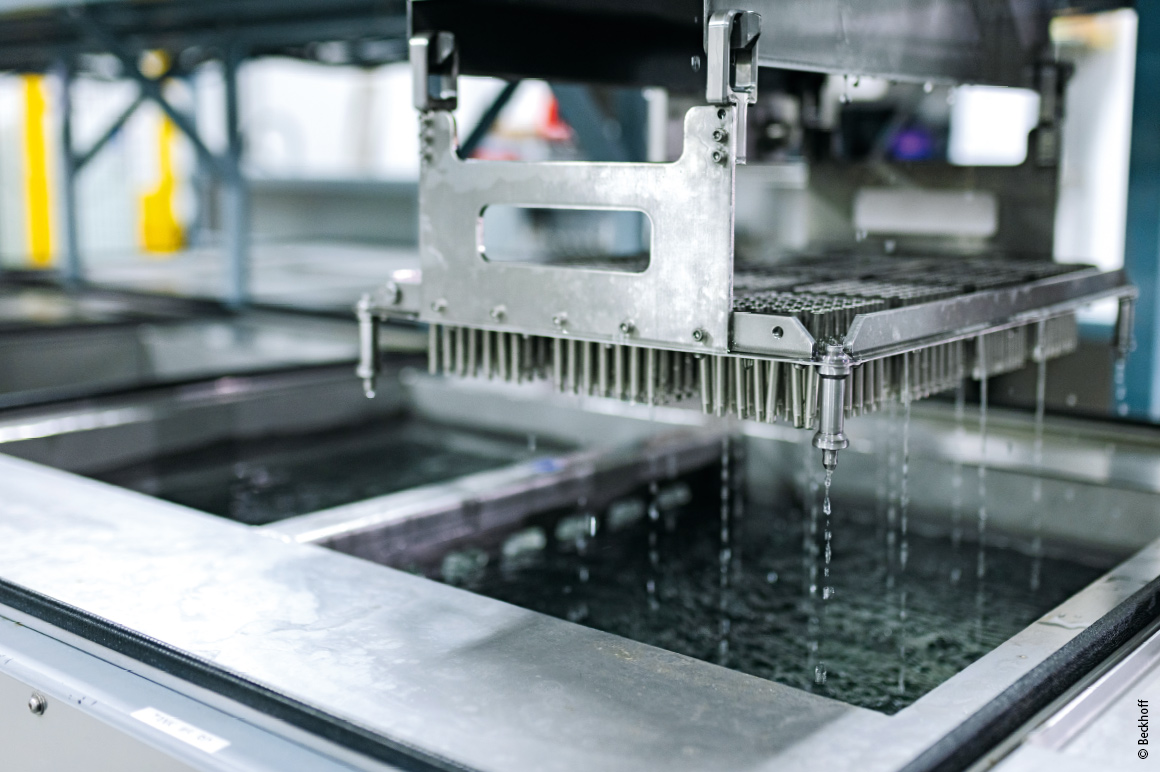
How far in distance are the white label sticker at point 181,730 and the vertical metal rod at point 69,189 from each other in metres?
Answer: 5.55

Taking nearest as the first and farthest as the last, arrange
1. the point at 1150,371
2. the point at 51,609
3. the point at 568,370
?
the point at 51,609 → the point at 568,370 → the point at 1150,371

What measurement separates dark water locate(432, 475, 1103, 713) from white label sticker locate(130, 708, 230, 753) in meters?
0.89

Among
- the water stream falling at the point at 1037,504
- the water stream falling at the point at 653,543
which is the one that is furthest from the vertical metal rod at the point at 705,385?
the water stream falling at the point at 1037,504

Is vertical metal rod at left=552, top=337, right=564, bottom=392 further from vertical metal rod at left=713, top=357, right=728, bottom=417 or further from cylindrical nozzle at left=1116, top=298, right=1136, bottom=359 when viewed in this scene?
cylindrical nozzle at left=1116, top=298, right=1136, bottom=359

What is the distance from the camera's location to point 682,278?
1.30 metres

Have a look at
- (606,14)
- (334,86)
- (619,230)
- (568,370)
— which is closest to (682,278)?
(568,370)

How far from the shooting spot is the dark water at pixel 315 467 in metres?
2.86

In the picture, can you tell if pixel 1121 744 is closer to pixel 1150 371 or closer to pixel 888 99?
pixel 1150 371

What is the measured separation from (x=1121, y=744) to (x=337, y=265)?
7446mm

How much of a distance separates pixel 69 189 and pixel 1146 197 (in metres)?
5.54

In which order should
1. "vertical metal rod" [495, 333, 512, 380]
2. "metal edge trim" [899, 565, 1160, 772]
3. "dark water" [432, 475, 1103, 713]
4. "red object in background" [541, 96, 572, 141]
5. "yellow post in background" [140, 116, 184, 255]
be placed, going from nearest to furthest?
"metal edge trim" [899, 565, 1160, 772], "vertical metal rod" [495, 333, 512, 380], "dark water" [432, 475, 1103, 713], "red object in background" [541, 96, 572, 141], "yellow post in background" [140, 116, 184, 255]

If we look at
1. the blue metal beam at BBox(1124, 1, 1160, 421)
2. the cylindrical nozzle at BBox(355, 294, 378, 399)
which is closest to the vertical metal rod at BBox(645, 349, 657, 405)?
the cylindrical nozzle at BBox(355, 294, 378, 399)

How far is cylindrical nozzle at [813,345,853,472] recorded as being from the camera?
48.5 inches

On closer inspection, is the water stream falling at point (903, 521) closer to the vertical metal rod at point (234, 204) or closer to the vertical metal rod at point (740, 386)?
the vertical metal rod at point (740, 386)
